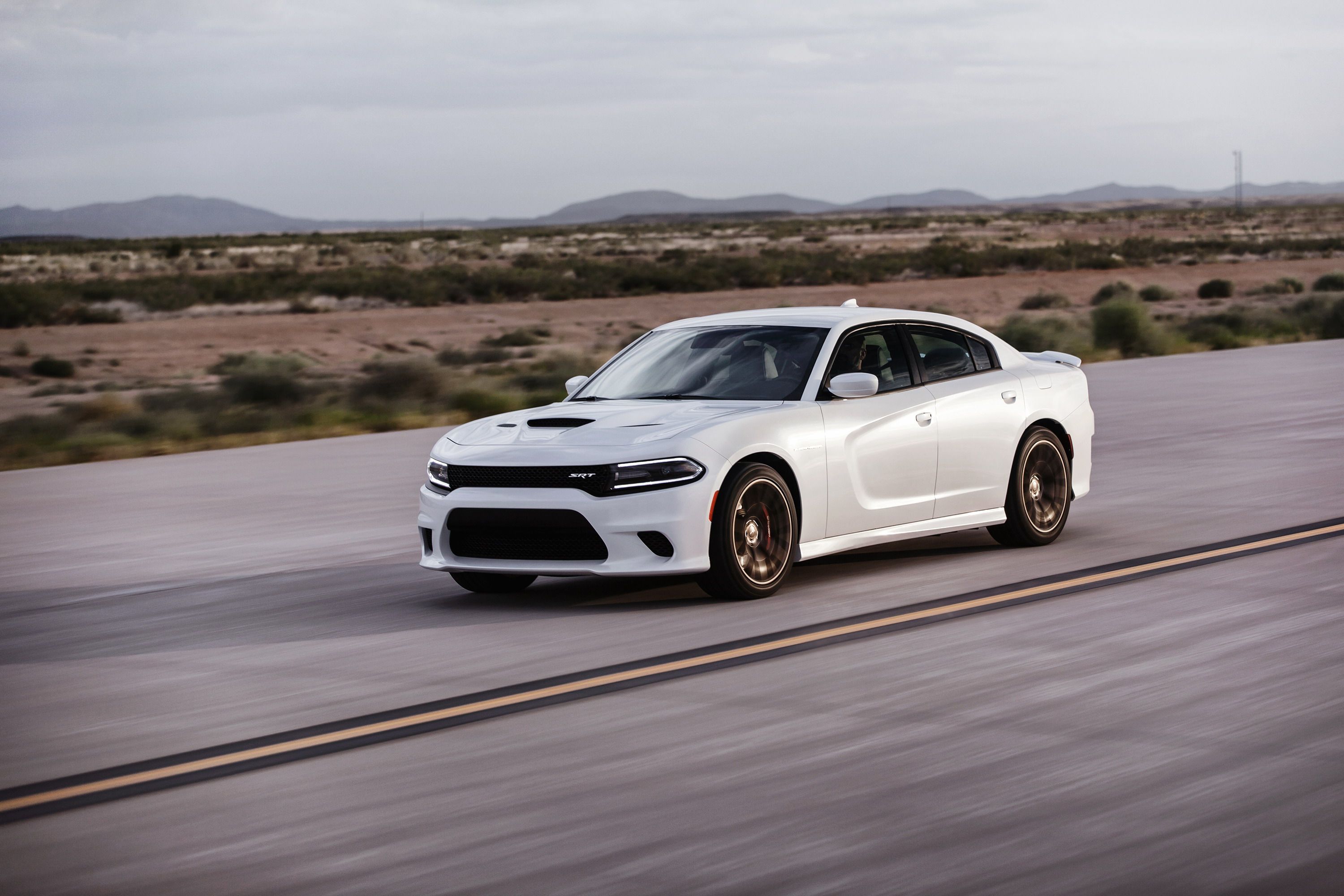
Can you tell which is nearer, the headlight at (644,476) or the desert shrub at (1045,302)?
the headlight at (644,476)

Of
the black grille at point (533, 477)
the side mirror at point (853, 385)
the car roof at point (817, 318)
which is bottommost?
the black grille at point (533, 477)

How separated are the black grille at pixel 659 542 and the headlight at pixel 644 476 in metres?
0.22

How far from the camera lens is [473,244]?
433ft

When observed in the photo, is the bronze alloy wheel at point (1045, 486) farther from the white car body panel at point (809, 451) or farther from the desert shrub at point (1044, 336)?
the desert shrub at point (1044, 336)

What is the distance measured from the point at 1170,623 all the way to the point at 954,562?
2.17 m

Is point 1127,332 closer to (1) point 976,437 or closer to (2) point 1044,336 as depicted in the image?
(2) point 1044,336

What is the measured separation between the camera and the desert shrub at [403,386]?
26250 mm

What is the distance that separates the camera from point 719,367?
10016 mm

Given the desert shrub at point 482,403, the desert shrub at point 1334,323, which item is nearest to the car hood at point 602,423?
the desert shrub at point 482,403

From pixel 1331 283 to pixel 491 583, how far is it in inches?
2203

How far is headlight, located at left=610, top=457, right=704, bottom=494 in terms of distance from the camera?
346 inches

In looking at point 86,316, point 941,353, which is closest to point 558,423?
point 941,353

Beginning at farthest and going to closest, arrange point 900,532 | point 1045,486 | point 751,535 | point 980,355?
point 1045,486
point 980,355
point 900,532
point 751,535

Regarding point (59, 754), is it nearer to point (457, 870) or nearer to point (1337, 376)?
point (457, 870)
